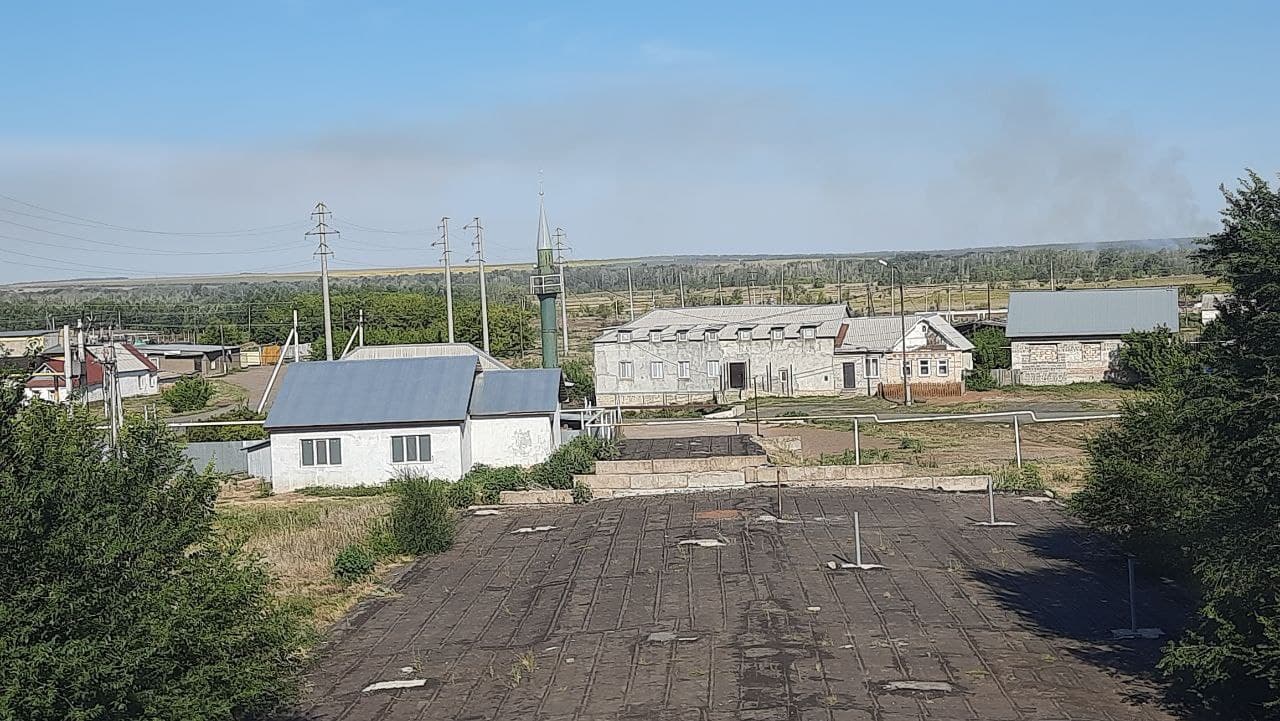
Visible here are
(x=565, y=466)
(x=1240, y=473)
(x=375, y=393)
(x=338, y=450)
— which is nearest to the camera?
(x=1240, y=473)

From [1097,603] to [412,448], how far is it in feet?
70.0


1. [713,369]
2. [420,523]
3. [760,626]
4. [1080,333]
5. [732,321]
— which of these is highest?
[732,321]

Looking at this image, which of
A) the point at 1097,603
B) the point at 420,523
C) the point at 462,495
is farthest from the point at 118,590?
the point at 462,495

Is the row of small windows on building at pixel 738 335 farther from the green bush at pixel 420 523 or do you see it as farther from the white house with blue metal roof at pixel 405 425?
the green bush at pixel 420 523

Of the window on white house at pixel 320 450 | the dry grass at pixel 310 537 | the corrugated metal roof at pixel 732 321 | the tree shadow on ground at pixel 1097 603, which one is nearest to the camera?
the tree shadow on ground at pixel 1097 603

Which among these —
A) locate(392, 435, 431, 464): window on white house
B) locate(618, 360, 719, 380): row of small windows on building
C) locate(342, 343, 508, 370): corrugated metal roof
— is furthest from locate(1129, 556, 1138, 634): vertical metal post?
locate(618, 360, 719, 380): row of small windows on building

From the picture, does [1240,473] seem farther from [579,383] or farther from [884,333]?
[579,383]

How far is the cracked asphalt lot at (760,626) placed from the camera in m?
12.7

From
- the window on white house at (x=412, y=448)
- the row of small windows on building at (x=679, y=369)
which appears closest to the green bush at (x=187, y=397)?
the row of small windows on building at (x=679, y=369)

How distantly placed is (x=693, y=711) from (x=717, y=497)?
1528 centimetres

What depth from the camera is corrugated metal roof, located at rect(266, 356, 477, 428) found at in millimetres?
34438

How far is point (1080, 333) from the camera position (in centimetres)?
5819

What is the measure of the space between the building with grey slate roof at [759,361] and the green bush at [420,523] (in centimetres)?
3341

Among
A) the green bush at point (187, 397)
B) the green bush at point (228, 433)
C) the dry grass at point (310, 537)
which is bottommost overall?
the dry grass at point (310, 537)
